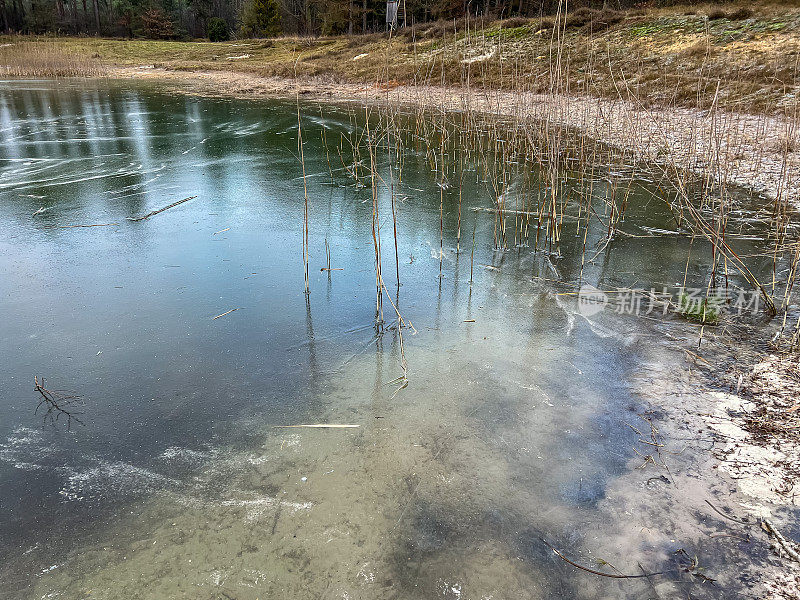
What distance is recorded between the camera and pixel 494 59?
44.7 feet

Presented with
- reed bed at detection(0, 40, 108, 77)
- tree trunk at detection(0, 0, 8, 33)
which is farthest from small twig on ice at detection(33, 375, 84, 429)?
tree trunk at detection(0, 0, 8, 33)

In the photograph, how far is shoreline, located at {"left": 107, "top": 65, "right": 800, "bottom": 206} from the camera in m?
4.47

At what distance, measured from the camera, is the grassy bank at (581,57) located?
8.12 meters

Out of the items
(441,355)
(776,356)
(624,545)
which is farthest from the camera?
(441,355)

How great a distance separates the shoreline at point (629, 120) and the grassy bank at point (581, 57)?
0.33 m

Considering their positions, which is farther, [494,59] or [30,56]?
[30,56]

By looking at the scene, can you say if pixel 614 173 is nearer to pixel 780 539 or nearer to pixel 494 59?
pixel 780 539

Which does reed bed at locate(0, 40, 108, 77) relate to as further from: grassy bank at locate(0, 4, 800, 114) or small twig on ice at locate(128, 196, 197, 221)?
Result: small twig on ice at locate(128, 196, 197, 221)

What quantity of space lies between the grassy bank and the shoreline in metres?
0.33

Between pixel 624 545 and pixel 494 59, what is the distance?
45.4 feet

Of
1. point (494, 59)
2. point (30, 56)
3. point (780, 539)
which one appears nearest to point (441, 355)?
point (780, 539)

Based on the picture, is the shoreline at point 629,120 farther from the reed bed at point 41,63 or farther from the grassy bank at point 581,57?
the reed bed at point 41,63

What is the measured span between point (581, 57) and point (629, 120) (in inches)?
242

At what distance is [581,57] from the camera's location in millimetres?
13078
